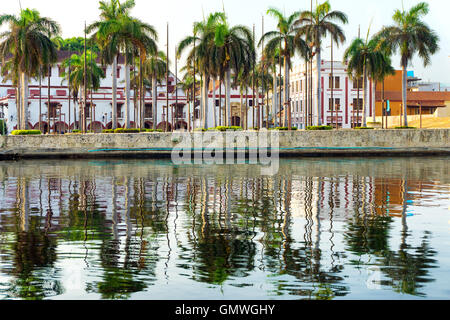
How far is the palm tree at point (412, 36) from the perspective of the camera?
60438mm

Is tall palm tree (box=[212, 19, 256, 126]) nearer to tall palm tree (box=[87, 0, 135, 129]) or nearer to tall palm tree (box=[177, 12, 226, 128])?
tall palm tree (box=[177, 12, 226, 128])

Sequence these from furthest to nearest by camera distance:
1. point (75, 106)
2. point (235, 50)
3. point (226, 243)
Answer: point (75, 106)
point (235, 50)
point (226, 243)

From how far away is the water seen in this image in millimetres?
9078

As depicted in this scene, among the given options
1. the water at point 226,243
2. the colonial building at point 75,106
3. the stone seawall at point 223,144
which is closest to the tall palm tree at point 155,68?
the colonial building at point 75,106

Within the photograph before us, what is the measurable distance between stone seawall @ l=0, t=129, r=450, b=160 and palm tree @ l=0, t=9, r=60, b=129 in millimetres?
4656

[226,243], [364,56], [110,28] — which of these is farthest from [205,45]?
[226,243]

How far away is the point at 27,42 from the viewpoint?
56312 mm

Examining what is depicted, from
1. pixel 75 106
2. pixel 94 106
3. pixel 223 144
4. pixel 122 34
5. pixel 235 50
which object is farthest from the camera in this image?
pixel 75 106

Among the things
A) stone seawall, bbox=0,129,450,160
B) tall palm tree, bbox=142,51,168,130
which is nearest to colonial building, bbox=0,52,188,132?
tall palm tree, bbox=142,51,168,130

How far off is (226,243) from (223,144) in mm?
42904

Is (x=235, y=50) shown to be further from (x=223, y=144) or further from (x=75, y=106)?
(x=75, y=106)

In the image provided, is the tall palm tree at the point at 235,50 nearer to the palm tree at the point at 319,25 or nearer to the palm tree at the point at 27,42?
the palm tree at the point at 319,25

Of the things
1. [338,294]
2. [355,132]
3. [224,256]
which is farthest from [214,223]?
[355,132]

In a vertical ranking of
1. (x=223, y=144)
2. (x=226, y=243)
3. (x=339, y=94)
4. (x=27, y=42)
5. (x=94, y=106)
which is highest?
(x=27, y=42)
